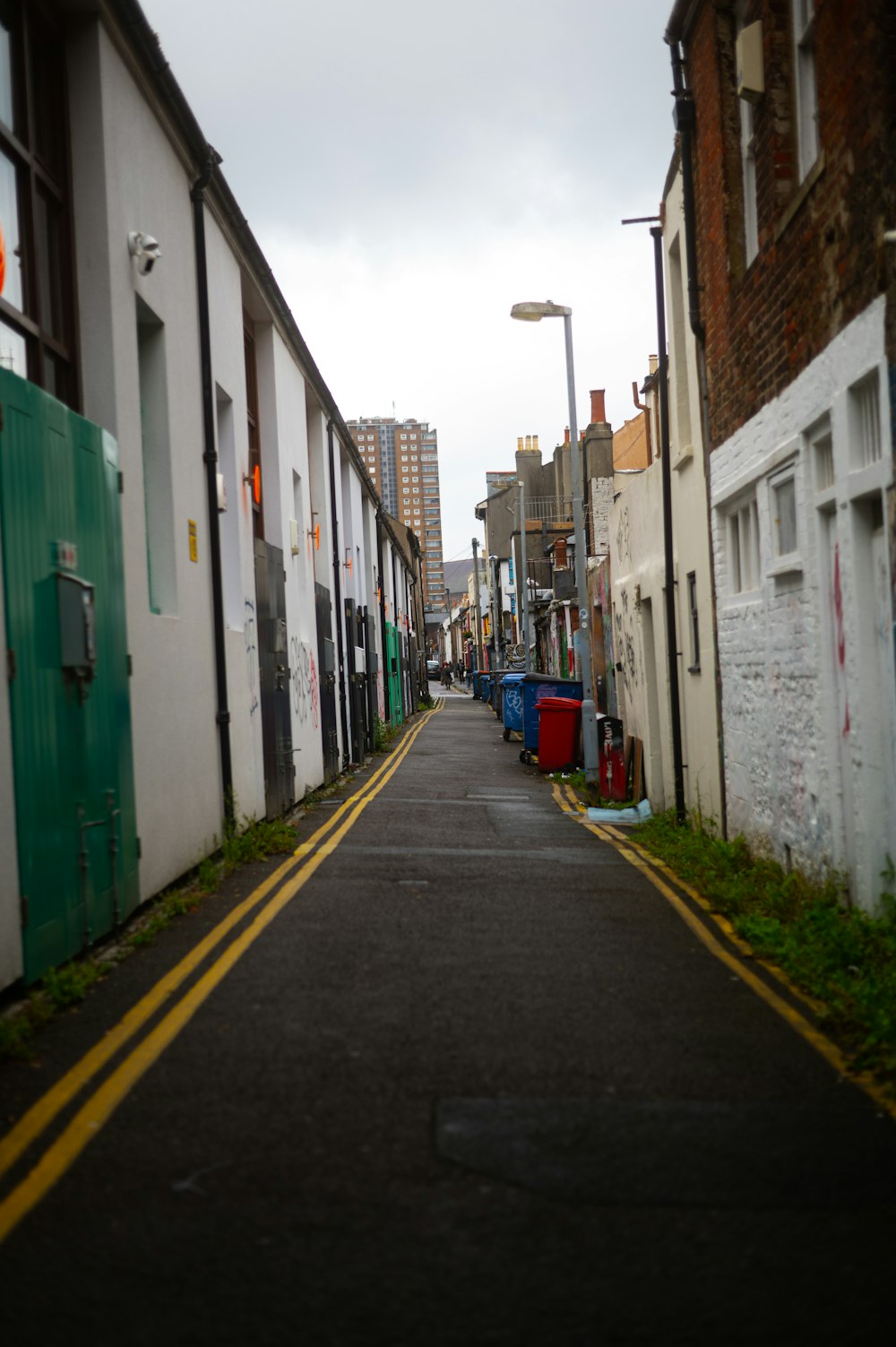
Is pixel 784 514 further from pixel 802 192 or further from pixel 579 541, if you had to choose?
pixel 579 541

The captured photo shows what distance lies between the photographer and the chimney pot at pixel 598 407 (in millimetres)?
49594

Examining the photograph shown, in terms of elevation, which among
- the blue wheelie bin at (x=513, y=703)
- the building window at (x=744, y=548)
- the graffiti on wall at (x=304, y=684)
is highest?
the building window at (x=744, y=548)

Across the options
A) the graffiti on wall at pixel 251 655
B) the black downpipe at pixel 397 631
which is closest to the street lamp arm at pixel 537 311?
the graffiti on wall at pixel 251 655

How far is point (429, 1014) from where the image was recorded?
20.9ft

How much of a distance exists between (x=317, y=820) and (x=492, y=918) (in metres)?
6.52

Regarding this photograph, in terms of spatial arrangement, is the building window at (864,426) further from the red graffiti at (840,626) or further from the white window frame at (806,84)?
the white window frame at (806,84)

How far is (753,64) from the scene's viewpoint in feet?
32.6

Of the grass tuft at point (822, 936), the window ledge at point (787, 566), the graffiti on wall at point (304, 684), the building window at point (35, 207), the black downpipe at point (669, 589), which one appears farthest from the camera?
the graffiti on wall at point (304, 684)

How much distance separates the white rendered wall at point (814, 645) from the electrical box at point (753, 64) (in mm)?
2211

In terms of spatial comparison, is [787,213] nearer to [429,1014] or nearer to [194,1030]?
[429,1014]

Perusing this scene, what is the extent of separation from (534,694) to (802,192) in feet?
61.0

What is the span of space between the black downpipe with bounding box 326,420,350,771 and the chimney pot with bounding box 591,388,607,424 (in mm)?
26527

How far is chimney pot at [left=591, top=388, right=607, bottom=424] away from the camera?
49.6 metres

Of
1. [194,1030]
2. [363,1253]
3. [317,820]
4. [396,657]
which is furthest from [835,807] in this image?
[396,657]
